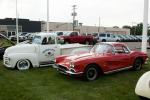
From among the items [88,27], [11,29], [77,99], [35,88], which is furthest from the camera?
[88,27]

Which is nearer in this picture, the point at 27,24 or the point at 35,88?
the point at 35,88

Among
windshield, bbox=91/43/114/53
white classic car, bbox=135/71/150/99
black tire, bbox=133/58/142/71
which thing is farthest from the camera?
black tire, bbox=133/58/142/71

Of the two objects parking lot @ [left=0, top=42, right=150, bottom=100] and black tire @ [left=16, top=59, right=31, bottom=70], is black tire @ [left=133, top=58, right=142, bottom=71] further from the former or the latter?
black tire @ [left=16, top=59, right=31, bottom=70]

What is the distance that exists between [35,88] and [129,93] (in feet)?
10.6

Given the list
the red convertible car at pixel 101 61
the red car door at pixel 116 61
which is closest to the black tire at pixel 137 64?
the red convertible car at pixel 101 61

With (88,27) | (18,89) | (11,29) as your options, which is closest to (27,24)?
(11,29)

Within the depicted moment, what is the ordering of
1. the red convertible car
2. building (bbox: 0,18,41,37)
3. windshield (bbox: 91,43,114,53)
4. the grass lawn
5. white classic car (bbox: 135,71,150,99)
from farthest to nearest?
building (bbox: 0,18,41,37), windshield (bbox: 91,43,114,53), the red convertible car, the grass lawn, white classic car (bbox: 135,71,150,99)

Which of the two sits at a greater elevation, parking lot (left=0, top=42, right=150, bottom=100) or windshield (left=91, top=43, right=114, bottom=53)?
windshield (left=91, top=43, right=114, bottom=53)

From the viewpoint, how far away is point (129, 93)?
9500 mm

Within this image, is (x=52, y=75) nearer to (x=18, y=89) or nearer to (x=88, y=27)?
(x=18, y=89)

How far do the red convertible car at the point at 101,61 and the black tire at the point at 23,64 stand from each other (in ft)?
6.92

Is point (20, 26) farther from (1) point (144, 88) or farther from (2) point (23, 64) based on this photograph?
(1) point (144, 88)

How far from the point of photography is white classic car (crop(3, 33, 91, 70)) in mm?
13977

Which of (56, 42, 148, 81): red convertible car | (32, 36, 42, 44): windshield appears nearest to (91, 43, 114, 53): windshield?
(56, 42, 148, 81): red convertible car
